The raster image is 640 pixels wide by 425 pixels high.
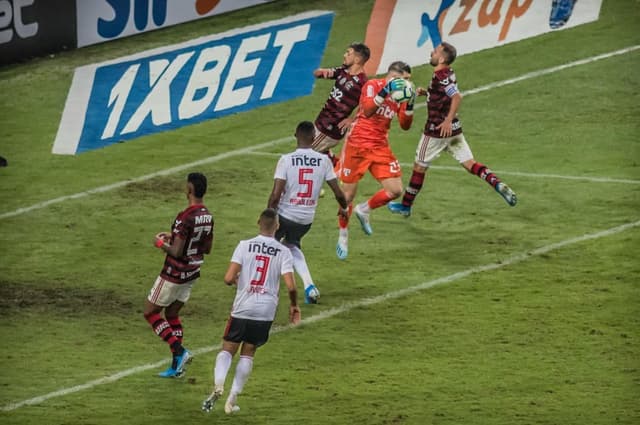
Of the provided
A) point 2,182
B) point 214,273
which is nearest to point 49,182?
point 2,182

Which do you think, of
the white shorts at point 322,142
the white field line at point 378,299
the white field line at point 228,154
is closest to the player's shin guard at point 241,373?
the white field line at point 378,299

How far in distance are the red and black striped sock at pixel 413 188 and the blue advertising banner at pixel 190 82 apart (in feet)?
19.8

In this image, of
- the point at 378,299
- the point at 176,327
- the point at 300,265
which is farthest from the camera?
the point at 378,299

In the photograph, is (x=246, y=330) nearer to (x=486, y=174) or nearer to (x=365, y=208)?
(x=365, y=208)

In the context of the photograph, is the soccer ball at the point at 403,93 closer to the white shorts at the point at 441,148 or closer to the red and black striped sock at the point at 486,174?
the white shorts at the point at 441,148

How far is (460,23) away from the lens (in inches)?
1145

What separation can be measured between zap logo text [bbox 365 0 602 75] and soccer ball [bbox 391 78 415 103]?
9.72 metres

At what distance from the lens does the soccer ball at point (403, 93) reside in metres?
18.3

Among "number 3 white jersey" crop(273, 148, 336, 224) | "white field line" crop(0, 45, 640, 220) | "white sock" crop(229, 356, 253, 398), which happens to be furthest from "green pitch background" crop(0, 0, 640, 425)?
"number 3 white jersey" crop(273, 148, 336, 224)

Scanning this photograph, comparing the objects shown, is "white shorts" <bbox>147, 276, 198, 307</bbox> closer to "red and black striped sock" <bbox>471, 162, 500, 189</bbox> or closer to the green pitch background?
the green pitch background

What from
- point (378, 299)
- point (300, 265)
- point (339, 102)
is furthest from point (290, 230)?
point (339, 102)

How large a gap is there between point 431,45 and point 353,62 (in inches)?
379

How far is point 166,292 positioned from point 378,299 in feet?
11.7

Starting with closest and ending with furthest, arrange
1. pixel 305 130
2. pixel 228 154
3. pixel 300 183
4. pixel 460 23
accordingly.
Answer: pixel 305 130, pixel 300 183, pixel 228 154, pixel 460 23
